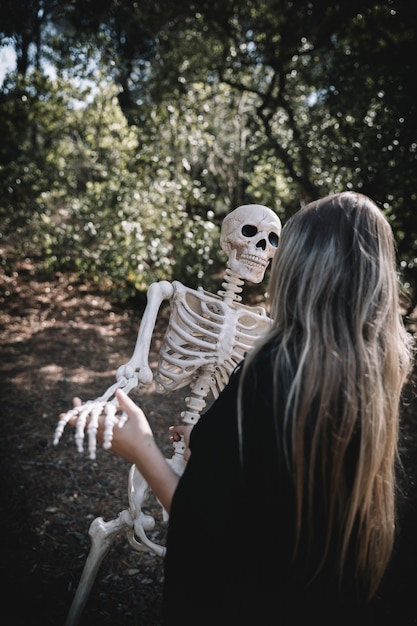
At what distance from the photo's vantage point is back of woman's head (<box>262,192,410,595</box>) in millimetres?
1034

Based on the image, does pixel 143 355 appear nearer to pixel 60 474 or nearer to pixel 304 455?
pixel 304 455

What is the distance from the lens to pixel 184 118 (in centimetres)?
560

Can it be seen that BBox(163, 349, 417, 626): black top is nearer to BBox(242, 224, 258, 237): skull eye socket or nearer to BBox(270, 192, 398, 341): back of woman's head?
BBox(270, 192, 398, 341): back of woman's head

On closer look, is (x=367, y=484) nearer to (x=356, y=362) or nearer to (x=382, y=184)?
(x=356, y=362)

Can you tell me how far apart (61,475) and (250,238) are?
246 centimetres

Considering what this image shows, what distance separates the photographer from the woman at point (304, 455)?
104cm

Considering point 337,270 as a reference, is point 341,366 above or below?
below

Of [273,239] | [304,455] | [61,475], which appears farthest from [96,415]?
[61,475]

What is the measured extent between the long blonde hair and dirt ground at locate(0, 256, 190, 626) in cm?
191

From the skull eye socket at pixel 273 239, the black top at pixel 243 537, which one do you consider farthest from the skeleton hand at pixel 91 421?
the skull eye socket at pixel 273 239

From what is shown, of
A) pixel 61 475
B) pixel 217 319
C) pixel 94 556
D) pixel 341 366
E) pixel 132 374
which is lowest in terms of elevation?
pixel 61 475

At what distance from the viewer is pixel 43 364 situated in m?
5.28

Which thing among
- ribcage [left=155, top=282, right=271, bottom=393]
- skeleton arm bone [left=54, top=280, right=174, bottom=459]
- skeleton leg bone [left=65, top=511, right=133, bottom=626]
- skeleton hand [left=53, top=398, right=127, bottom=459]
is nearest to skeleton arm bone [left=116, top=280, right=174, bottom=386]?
skeleton arm bone [left=54, top=280, right=174, bottom=459]

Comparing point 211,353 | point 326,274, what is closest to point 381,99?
point 211,353
